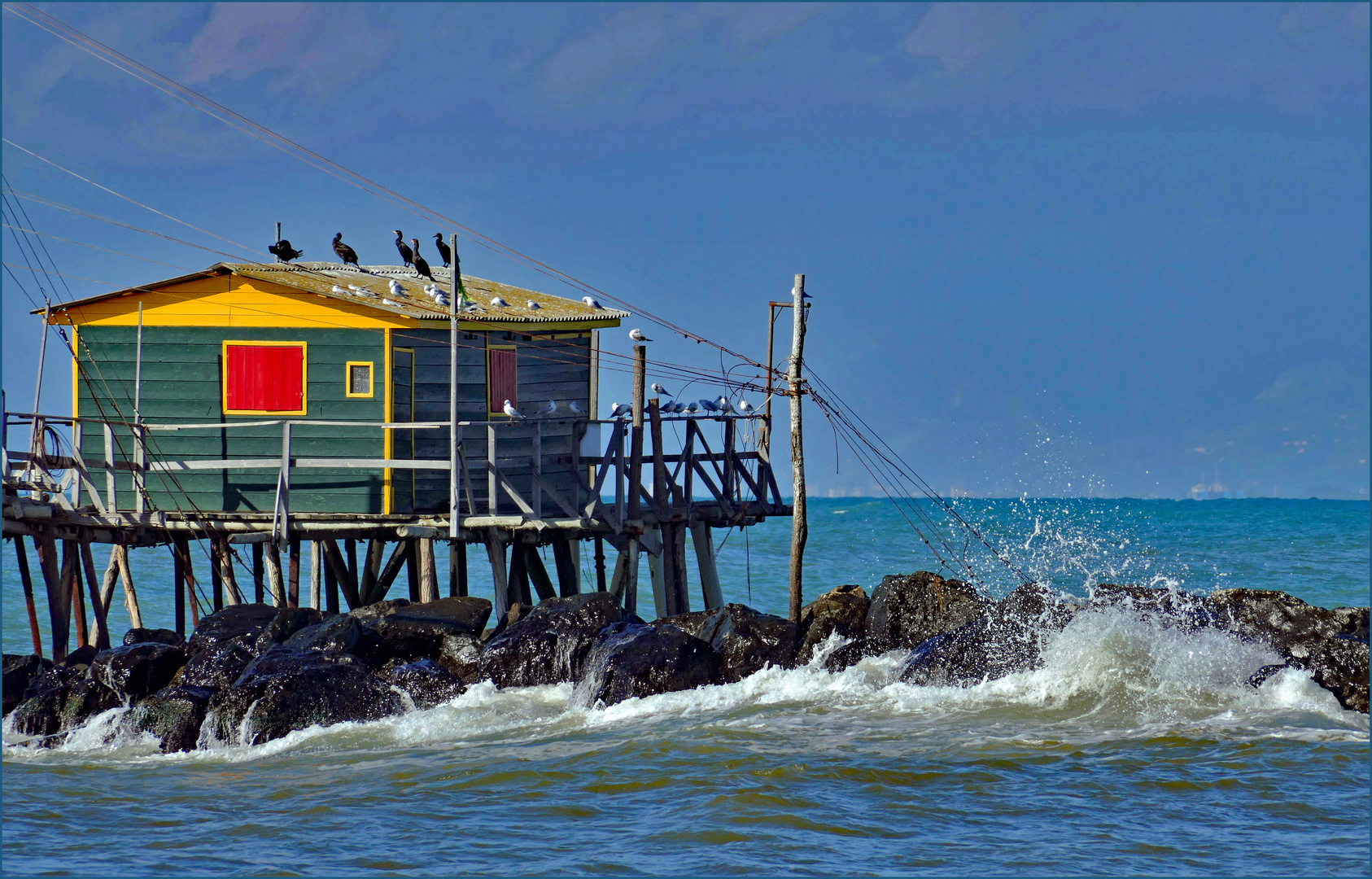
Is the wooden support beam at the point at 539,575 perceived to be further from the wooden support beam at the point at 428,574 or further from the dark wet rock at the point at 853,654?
the dark wet rock at the point at 853,654

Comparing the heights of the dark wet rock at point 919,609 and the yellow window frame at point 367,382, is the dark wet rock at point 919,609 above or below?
below

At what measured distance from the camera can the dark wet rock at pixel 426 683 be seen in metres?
16.7

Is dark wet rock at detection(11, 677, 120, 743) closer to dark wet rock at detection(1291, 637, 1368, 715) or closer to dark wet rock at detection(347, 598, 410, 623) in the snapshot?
dark wet rock at detection(347, 598, 410, 623)

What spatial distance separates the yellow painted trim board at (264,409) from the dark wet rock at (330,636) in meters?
3.87

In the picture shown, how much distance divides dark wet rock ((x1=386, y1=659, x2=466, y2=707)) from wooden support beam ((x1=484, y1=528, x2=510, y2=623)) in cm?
320

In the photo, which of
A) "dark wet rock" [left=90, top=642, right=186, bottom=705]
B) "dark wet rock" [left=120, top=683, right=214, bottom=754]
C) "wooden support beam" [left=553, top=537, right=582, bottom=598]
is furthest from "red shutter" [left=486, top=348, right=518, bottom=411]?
"dark wet rock" [left=120, top=683, right=214, bottom=754]

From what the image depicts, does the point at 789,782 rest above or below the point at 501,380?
below

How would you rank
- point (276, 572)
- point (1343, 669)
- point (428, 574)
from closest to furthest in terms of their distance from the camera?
point (1343, 669)
point (276, 572)
point (428, 574)

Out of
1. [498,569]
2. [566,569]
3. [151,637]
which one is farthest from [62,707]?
[566,569]

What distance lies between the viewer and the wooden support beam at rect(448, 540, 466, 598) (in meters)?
22.0

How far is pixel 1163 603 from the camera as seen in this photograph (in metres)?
18.0

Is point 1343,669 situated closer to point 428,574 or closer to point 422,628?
point 422,628

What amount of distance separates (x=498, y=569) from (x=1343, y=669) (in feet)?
38.5

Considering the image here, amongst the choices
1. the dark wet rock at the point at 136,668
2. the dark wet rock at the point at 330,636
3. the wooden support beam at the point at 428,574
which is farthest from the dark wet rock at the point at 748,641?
the dark wet rock at the point at 136,668
